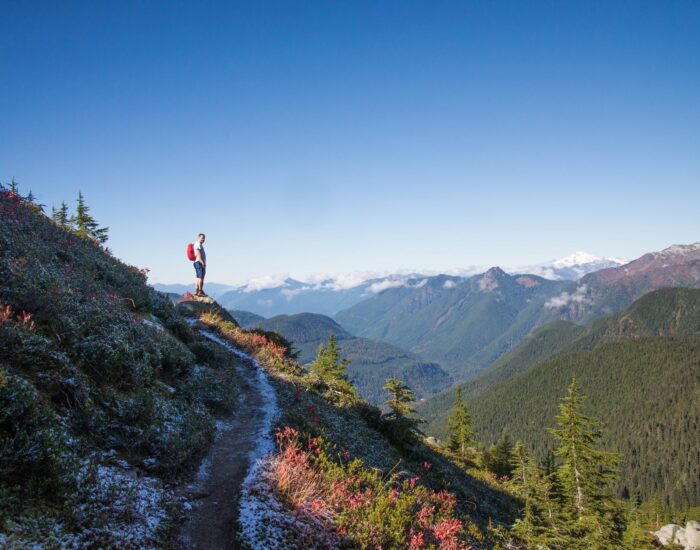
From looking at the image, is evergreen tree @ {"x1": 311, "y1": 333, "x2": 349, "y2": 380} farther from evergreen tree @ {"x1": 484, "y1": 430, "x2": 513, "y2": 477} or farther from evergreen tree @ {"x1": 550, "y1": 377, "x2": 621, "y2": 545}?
evergreen tree @ {"x1": 550, "y1": 377, "x2": 621, "y2": 545}

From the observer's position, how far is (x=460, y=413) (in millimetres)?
46000

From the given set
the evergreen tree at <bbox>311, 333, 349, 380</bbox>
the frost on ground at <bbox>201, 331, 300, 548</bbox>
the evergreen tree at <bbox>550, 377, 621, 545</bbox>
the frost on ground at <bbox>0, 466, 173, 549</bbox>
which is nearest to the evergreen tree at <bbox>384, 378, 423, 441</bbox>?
the evergreen tree at <bbox>550, 377, 621, 545</bbox>

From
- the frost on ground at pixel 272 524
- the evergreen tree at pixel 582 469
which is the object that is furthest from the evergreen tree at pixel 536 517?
the frost on ground at pixel 272 524

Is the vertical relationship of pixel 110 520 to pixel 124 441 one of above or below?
below

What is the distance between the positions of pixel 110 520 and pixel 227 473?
3078 mm

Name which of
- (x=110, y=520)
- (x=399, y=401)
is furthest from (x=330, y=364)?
(x=110, y=520)

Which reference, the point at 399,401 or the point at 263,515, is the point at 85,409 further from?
the point at 399,401

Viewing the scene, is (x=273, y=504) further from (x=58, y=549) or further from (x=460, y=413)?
(x=460, y=413)

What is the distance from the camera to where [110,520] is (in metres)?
5.52

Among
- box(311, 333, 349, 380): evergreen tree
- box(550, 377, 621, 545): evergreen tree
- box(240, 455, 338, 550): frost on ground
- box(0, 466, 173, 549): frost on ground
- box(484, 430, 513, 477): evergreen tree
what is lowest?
box(484, 430, 513, 477): evergreen tree

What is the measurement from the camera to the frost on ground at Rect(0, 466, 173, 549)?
4496mm

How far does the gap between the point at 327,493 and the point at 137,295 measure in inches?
484

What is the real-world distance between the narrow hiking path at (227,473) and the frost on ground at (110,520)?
22.4 inches

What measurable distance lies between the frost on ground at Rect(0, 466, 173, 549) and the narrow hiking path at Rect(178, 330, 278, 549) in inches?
22.4
